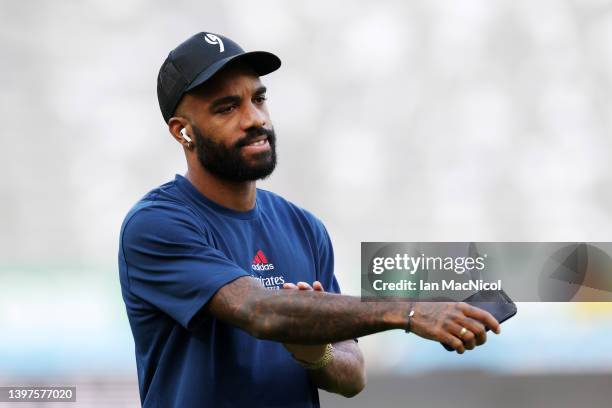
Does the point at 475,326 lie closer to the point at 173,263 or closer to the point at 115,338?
the point at 173,263

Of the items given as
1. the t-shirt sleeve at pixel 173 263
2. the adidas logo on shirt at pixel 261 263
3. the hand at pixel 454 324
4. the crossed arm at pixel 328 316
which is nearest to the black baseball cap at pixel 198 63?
the t-shirt sleeve at pixel 173 263

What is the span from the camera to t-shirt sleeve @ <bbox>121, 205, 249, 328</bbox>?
259cm

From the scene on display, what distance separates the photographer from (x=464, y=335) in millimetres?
2141

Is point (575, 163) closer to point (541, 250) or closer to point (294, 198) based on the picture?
point (541, 250)

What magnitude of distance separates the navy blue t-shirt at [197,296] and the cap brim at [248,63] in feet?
1.11

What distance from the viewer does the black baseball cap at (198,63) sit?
114 inches

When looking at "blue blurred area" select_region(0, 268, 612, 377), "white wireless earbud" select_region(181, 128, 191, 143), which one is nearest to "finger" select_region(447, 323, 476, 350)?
"white wireless earbud" select_region(181, 128, 191, 143)

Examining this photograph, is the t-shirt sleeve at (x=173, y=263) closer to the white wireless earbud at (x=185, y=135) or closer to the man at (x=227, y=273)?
the man at (x=227, y=273)

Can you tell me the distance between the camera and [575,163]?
6504 mm

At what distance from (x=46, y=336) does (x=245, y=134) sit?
Result: 361 cm

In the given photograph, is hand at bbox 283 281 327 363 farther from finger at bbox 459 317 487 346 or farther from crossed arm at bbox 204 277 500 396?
finger at bbox 459 317 487 346

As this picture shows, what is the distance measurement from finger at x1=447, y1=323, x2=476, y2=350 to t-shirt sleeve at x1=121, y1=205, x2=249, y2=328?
67cm

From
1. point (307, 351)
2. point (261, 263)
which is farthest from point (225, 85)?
point (307, 351)

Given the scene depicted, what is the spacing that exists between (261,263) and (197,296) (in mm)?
344
